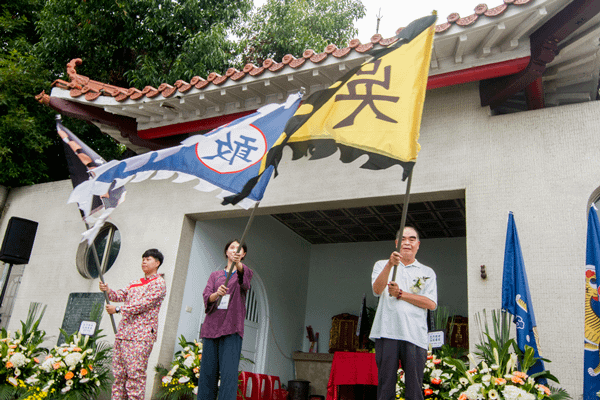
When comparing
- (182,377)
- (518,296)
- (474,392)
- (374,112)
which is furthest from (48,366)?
(518,296)

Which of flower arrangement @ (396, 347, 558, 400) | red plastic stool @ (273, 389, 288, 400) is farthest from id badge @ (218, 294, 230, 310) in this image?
red plastic stool @ (273, 389, 288, 400)

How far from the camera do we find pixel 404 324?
332cm

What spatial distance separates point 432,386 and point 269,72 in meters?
3.63

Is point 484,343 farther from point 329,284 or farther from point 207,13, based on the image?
point 207,13

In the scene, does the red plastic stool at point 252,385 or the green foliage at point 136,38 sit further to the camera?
the green foliage at point 136,38

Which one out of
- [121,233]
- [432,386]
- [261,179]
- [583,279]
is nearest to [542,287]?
[583,279]

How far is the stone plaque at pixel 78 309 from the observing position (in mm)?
6574

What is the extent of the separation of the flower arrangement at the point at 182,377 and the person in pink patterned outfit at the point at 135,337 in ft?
3.92

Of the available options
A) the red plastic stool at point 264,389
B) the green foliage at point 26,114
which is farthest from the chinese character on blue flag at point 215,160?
the green foliage at point 26,114

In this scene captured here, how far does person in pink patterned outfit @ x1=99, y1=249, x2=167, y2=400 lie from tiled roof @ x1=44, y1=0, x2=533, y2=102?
8.19ft

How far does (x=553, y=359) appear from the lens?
412cm

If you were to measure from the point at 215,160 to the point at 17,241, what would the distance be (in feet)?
14.7

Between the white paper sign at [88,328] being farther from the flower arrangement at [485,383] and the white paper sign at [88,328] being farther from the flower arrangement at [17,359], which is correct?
the flower arrangement at [485,383]

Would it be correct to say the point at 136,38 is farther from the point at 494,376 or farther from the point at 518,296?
the point at 494,376
